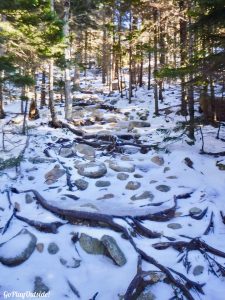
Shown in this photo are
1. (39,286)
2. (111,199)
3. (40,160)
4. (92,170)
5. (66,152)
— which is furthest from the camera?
(66,152)

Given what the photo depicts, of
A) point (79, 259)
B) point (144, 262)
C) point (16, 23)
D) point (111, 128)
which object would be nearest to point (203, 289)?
point (144, 262)

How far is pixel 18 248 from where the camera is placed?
693cm

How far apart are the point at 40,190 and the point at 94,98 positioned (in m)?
18.1

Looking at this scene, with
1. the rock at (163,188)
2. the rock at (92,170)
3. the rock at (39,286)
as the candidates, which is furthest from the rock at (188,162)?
the rock at (39,286)

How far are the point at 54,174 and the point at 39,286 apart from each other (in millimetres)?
4692

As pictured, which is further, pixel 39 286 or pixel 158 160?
pixel 158 160

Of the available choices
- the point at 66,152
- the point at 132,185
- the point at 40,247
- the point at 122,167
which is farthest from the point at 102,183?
the point at 40,247

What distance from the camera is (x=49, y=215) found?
321 inches

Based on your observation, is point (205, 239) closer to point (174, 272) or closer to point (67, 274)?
point (174, 272)

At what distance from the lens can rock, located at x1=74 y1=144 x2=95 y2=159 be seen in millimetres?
12220

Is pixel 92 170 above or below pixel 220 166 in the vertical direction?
below

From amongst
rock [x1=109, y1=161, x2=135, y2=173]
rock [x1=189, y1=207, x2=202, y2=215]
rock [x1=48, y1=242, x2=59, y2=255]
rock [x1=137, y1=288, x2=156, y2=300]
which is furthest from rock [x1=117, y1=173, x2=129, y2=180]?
rock [x1=137, y1=288, x2=156, y2=300]

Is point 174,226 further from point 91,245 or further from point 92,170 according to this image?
point 92,170

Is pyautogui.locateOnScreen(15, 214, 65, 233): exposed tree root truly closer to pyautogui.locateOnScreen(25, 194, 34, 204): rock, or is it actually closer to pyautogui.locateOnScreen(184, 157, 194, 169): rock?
pyautogui.locateOnScreen(25, 194, 34, 204): rock
